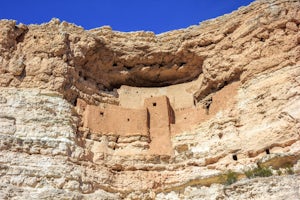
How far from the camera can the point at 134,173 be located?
47.3ft

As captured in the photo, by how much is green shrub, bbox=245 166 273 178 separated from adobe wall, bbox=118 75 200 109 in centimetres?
575

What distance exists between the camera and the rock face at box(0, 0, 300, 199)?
12727 mm

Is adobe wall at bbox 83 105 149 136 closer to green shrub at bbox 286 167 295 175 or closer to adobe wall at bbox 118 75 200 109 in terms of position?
adobe wall at bbox 118 75 200 109

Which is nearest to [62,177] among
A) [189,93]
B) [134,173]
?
[134,173]

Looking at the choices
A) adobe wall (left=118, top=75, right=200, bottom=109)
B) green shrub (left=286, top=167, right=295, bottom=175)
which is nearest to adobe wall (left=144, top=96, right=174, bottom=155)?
adobe wall (left=118, top=75, right=200, bottom=109)

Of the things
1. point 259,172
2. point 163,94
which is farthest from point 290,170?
point 163,94

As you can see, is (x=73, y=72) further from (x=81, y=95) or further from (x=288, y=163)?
(x=288, y=163)

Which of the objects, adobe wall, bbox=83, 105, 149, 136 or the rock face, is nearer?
the rock face

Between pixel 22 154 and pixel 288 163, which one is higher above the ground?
pixel 22 154

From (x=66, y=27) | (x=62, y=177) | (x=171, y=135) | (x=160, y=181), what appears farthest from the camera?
(x=66, y=27)

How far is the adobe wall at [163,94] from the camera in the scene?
58.9 feet

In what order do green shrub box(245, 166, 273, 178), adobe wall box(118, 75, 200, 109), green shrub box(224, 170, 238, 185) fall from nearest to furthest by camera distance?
green shrub box(245, 166, 273, 178), green shrub box(224, 170, 238, 185), adobe wall box(118, 75, 200, 109)

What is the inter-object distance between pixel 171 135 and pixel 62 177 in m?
4.78

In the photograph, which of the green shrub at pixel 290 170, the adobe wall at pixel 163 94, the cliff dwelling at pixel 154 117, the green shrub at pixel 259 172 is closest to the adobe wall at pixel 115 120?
the cliff dwelling at pixel 154 117
